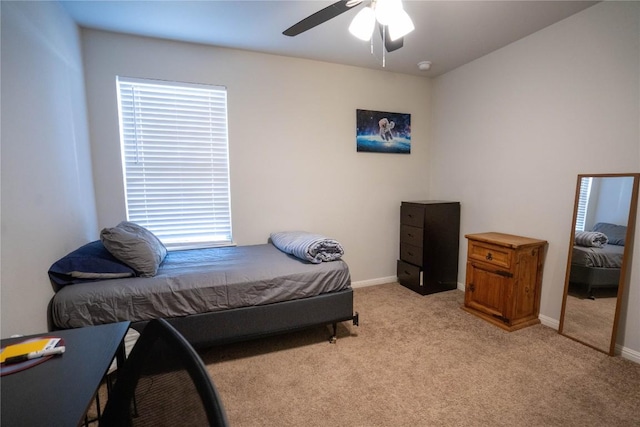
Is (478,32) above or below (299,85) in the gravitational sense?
above

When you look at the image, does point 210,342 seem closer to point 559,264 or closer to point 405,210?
point 405,210

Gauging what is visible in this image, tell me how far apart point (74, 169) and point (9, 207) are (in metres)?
0.88

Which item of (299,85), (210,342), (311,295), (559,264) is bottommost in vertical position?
(210,342)

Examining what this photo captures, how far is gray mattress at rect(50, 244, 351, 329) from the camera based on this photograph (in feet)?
5.54

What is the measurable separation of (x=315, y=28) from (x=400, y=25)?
1.01 meters

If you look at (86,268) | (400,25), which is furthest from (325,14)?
(86,268)

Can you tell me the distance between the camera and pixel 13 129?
139cm

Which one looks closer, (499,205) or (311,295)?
(311,295)

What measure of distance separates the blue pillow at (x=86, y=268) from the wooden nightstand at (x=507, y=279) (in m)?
2.87

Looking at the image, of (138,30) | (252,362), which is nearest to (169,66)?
(138,30)

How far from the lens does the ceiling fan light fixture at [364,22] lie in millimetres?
1637

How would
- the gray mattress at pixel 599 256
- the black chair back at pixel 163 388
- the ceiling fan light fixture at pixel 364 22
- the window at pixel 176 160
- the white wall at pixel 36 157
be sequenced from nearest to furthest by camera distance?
the black chair back at pixel 163 388
the white wall at pixel 36 157
the ceiling fan light fixture at pixel 364 22
the gray mattress at pixel 599 256
the window at pixel 176 160

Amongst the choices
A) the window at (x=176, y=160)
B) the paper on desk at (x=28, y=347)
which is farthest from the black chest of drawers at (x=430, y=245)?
the paper on desk at (x=28, y=347)

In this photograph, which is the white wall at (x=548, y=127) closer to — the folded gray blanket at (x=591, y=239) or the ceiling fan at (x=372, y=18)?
the folded gray blanket at (x=591, y=239)
